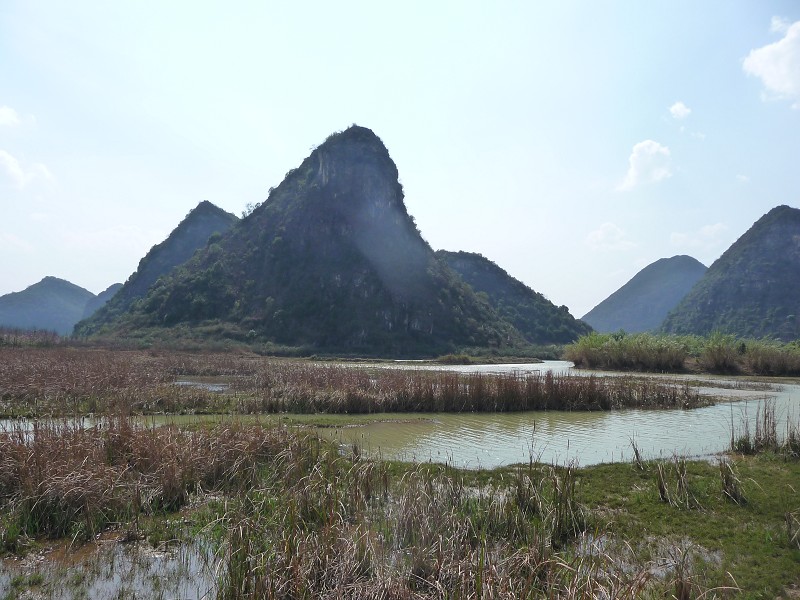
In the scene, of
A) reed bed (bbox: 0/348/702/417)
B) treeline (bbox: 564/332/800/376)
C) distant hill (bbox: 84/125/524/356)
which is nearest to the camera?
reed bed (bbox: 0/348/702/417)

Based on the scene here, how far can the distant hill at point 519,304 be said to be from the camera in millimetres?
Answer: 135250

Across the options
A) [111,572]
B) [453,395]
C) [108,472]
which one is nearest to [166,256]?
[453,395]

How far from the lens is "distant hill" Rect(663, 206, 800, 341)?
117 m

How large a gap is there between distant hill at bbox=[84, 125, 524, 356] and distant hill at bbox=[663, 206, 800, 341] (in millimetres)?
52897

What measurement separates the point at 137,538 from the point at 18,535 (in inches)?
59.4

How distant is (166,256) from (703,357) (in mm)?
143010

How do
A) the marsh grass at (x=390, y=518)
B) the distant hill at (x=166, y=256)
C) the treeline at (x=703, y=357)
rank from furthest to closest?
the distant hill at (x=166, y=256) → the treeline at (x=703, y=357) → the marsh grass at (x=390, y=518)

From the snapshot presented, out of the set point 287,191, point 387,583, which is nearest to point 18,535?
point 387,583

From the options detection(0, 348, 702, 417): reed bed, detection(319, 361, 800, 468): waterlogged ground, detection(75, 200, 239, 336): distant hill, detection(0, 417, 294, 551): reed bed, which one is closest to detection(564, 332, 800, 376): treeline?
detection(0, 348, 702, 417): reed bed

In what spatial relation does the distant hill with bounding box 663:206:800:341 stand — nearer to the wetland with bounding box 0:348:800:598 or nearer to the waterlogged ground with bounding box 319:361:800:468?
the waterlogged ground with bounding box 319:361:800:468

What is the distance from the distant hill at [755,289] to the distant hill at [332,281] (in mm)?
52897

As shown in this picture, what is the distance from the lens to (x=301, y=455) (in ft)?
31.0

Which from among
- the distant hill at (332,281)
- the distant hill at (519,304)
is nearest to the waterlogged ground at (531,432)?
the distant hill at (332,281)

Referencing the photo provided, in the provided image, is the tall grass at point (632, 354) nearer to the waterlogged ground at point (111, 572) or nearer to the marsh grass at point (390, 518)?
the marsh grass at point (390, 518)
